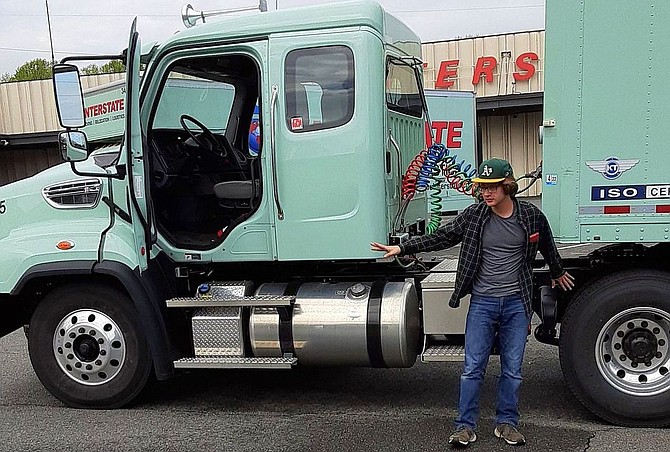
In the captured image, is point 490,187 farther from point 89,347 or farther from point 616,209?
point 89,347

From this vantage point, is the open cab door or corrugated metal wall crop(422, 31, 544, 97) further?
corrugated metal wall crop(422, 31, 544, 97)

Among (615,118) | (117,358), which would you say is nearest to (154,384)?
(117,358)

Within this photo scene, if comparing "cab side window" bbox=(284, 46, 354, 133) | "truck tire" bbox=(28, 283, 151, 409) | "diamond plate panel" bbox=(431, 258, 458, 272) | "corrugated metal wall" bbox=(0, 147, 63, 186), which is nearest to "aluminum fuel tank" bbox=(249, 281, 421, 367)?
"diamond plate panel" bbox=(431, 258, 458, 272)

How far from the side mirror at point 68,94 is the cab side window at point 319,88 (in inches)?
55.7

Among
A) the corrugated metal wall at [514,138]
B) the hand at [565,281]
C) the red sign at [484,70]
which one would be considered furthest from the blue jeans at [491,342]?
the corrugated metal wall at [514,138]

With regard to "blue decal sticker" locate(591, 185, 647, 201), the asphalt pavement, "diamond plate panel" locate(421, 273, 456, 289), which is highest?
"blue decal sticker" locate(591, 185, 647, 201)

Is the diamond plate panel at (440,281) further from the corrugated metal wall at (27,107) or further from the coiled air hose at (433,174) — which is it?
the corrugated metal wall at (27,107)

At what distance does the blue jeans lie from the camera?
4660mm

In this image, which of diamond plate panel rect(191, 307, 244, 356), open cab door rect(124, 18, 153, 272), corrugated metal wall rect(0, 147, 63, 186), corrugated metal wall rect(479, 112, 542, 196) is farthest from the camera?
corrugated metal wall rect(0, 147, 63, 186)

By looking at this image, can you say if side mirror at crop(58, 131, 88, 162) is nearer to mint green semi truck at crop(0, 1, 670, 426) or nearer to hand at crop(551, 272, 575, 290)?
mint green semi truck at crop(0, 1, 670, 426)

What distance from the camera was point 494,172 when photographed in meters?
4.55

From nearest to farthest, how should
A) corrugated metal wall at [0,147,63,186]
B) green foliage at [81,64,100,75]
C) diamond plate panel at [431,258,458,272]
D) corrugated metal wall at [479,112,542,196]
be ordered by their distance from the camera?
diamond plate panel at [431,258,458,272], green foliage at [81,64,100,75], corrugated metal wall at [479,112,542,196], corrugated metal wall at [0,147,63,186]

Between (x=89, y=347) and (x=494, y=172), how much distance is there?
3.33 metres

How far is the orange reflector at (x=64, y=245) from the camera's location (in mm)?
5531
